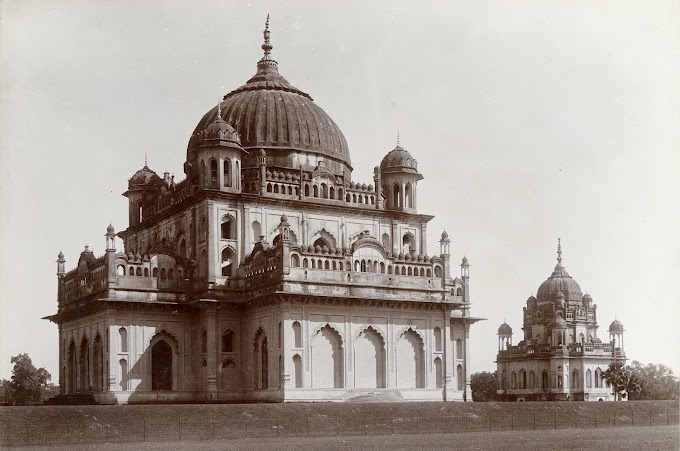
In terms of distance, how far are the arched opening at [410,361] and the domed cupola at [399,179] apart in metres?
7.53

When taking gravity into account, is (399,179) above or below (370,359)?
above

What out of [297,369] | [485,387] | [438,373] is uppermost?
[297,369]

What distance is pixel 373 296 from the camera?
46312 millimetres

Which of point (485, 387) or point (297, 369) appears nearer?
point (297, 369)

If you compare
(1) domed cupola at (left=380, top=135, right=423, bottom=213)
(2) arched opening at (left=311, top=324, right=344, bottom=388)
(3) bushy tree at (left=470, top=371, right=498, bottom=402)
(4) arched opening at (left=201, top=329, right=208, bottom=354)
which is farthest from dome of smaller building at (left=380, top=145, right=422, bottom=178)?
(3) bushy tree at (left=470, top=371, right=498, bottom=402)

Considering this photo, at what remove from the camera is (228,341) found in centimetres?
4769

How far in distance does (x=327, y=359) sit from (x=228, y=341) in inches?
196

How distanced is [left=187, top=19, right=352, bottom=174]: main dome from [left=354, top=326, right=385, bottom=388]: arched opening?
9.72m

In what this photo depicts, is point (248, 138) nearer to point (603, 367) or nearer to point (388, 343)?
point (388, 343)

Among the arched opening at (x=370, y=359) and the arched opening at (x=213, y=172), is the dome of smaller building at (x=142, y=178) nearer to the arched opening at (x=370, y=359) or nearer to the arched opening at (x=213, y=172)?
the arched opening at (x=213, y=172)

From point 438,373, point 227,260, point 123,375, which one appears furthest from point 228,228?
point 438,373

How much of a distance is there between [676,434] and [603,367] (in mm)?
64563

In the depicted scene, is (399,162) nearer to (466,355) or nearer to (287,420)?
(466,355)

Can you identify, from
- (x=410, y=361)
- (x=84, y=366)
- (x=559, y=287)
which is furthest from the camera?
(x=559, y=287)
